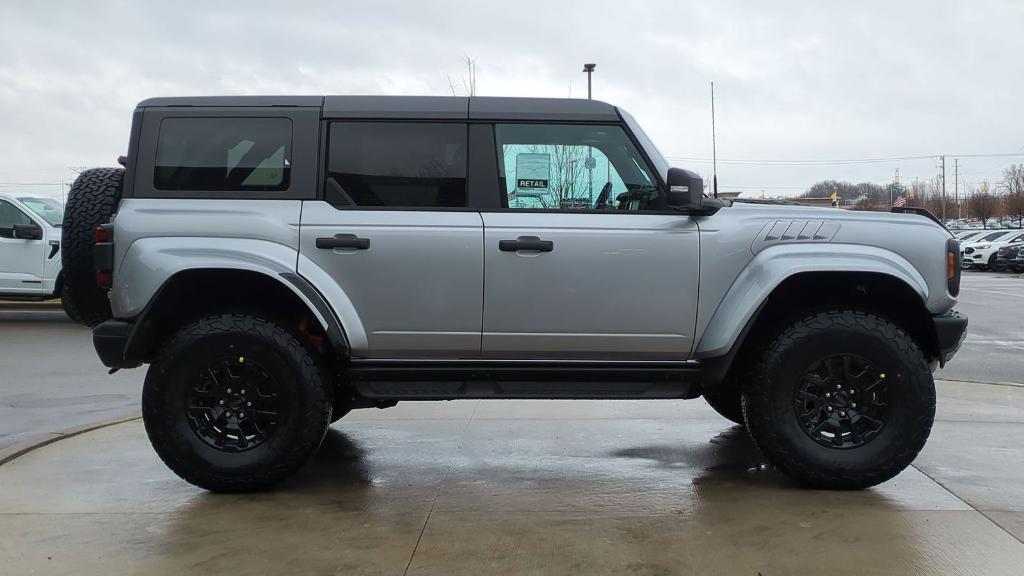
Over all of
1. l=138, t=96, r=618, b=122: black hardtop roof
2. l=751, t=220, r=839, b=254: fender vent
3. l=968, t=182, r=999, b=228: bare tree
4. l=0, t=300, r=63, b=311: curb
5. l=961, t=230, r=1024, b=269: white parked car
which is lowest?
l=0, t=300, r=63, b=311: curb

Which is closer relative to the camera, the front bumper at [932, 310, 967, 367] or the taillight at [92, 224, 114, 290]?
the taillight at [92, 224, 114, 290]

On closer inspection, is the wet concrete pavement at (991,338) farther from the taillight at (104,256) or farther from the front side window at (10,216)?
the front side window at (10,216)

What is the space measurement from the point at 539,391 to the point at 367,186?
4.67ft

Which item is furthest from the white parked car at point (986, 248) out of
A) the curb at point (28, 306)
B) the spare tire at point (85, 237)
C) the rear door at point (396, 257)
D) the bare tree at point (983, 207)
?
the bare tree at point (983, 207)

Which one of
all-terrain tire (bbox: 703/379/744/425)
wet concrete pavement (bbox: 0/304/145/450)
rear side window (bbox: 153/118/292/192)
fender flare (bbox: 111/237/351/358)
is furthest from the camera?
wet concrete pavement (bbox: 0/304/145/450)

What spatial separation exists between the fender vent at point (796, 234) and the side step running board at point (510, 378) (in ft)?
2.44

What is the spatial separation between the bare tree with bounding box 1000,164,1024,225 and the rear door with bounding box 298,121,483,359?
231 ft

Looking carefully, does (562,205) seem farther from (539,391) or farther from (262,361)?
(262,361)

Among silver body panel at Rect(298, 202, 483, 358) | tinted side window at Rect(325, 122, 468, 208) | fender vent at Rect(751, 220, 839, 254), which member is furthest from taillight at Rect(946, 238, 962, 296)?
tinted side window at Rect(325, 122, 468, 208)

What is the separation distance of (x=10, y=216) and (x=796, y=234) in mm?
12555

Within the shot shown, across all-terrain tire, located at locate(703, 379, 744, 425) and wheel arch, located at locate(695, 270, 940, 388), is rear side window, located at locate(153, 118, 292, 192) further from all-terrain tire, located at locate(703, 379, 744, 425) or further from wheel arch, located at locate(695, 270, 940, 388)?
all-terrain tire, located at locate(703, 379, 744, 425)

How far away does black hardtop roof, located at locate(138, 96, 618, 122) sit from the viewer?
482 centimetres

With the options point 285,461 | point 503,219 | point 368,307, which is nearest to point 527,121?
point 503,219

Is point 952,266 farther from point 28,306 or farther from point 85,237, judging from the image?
point 28,306
